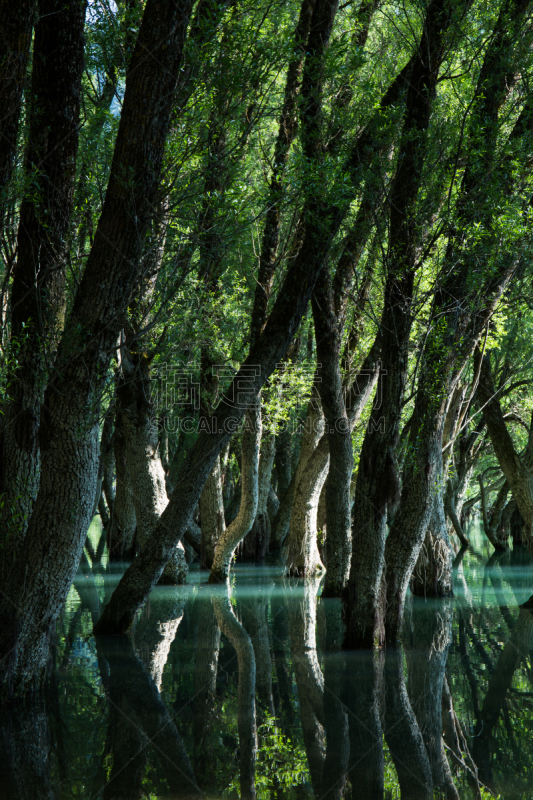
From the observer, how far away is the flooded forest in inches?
225

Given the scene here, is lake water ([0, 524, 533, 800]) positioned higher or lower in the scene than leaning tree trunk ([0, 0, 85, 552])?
lower

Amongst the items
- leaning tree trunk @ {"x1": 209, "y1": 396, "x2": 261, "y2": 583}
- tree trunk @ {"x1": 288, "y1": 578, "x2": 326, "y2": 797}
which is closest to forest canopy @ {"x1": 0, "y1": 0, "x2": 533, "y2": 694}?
leaning tree trunk @ {"x1": 209, "y1": 396, "x2": 261, "y2": 583}

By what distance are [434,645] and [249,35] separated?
25.9 ft

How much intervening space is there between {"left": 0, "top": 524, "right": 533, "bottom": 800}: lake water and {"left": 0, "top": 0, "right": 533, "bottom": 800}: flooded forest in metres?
0.04

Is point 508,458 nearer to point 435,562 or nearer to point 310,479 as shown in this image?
point 435,562

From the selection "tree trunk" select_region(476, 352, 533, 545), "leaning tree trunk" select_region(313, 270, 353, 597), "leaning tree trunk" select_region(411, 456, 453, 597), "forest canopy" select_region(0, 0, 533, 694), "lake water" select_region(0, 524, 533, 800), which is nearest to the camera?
"lake water" select_region(0, 524, 533, 800)

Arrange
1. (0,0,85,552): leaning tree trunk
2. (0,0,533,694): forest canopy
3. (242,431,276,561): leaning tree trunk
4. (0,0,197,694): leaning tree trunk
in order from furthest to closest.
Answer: (242,431,276,561): leaning tree trunk < (0,0,85,552): leaning tree trunk < (0,0,533,694): forest canopy < (0,0,197,694): leaning tree trunk

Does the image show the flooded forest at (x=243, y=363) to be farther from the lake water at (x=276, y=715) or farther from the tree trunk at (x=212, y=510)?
the tree trunk at (x=212, y=510)

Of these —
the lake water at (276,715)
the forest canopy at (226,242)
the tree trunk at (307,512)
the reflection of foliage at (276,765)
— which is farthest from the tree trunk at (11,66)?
the tree trunk at (307,512)

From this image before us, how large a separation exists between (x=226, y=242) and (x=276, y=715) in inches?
210

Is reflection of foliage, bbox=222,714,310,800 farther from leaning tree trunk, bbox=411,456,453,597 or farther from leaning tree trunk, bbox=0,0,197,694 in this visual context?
leaning tree trunk, bbox=411,456,453,597

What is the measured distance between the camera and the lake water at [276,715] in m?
4.83

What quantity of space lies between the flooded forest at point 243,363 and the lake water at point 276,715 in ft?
0.12

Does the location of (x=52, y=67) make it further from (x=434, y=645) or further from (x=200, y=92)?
(x=434, y=645)
